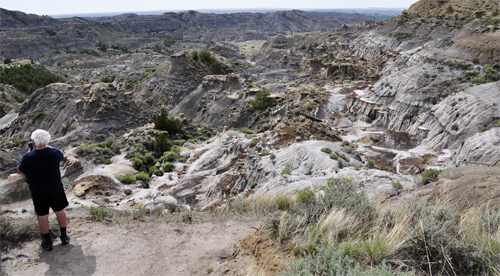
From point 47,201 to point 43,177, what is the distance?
1.80 feet

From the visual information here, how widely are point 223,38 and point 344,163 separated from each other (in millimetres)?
191663

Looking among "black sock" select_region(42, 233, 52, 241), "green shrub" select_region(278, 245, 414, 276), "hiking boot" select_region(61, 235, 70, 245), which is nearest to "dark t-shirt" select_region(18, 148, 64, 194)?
"black sock" select_region(42, 233, 52, 241)

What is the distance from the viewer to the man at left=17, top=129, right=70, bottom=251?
5.40 metres

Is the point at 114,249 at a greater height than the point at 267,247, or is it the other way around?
the point at 267,247

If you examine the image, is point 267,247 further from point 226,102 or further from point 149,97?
point 149,97

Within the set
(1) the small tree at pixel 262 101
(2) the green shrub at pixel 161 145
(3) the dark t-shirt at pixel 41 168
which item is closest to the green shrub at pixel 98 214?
(3) the dark t-shirt at pixel 41 168

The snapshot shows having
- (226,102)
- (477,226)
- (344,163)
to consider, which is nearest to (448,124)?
(344,163)

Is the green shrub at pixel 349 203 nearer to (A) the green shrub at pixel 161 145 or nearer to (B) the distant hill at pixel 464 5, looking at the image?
(A) the green shrub at pixel 161 145

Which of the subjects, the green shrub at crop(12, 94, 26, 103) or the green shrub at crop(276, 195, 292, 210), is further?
the green shrub at crop(12, 94, 26, 103)

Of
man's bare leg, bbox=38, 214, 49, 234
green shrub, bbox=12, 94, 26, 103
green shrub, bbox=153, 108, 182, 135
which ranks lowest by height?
green shrub, bbox=153, 108, 182, 135

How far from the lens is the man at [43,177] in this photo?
540 cm

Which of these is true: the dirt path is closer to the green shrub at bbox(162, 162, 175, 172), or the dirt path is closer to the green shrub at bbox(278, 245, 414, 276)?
the green shrub at bbox(278, 245, 414, 276)

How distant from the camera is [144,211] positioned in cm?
784

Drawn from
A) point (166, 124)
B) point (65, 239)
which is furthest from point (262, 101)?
point (65, 239)
